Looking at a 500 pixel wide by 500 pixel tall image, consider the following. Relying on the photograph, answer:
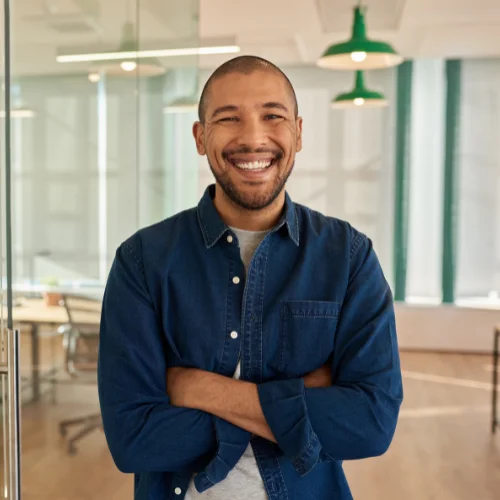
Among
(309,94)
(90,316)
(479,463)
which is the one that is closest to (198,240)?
(90,316)

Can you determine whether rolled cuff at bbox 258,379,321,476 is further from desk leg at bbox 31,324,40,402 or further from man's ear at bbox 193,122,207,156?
desk leg at bbox 31,324,40,402

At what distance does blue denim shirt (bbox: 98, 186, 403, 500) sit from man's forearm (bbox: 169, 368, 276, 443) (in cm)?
2

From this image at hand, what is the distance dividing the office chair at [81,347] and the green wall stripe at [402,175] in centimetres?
571

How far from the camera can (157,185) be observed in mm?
3229

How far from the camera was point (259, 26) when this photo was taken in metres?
5.78

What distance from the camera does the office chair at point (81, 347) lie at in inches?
98.7

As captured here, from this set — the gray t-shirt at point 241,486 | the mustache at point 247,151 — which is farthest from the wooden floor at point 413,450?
the mustache at point 247,151

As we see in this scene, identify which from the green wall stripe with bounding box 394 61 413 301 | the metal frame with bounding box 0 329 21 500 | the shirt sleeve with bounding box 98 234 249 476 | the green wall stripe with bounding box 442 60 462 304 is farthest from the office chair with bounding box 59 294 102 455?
the green wall stripe with bounding box 442 60 462 304

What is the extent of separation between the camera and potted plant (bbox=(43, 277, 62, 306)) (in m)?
2.26

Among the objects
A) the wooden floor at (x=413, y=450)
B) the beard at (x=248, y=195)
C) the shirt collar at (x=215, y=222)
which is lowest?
the wooden floor at (x=413, y=450)

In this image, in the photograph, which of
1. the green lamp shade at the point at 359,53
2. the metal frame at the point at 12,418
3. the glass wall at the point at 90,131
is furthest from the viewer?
the green lamp shade at the point at 359,53

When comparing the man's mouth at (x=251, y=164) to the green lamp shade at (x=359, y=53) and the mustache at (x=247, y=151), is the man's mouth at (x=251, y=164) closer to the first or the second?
the mustache at (x=247, y=151)

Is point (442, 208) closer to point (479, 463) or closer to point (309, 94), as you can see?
point (309, 94)

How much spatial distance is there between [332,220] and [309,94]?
6.90 meters
